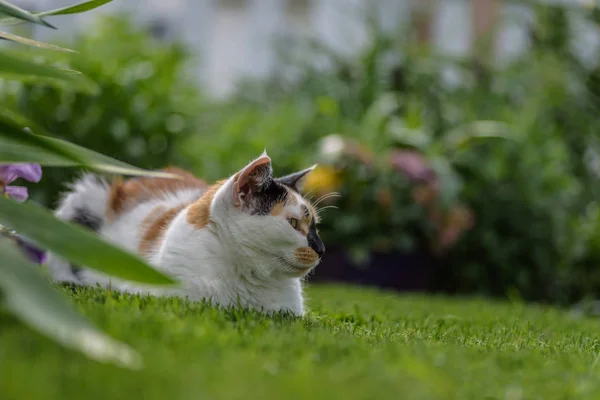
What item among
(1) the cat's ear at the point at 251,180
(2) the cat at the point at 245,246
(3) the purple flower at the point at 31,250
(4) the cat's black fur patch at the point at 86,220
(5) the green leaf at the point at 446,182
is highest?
(1) the cat's ear at the point at 251,180

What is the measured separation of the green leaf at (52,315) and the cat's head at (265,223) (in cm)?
85

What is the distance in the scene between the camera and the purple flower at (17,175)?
1909 mm

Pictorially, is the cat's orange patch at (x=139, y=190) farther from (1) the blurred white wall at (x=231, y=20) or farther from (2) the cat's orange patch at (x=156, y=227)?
(1) the blurred white wall at (x=231, y=20)

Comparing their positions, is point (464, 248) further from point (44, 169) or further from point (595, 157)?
point (44, 169)

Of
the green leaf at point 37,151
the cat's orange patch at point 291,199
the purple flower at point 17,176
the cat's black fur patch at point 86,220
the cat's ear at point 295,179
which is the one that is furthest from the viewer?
the cat's black fur patch at point 86,220

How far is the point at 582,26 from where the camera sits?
5785mm

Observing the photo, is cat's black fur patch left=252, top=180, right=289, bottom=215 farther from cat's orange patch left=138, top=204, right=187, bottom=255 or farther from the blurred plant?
the blurred plant

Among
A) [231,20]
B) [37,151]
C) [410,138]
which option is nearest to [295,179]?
[37,151]

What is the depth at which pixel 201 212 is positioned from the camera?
2076mm

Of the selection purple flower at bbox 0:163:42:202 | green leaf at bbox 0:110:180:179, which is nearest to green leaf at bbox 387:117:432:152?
purple flower at bbox 0:163:42:202

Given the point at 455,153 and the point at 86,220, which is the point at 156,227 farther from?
the point at 455,153

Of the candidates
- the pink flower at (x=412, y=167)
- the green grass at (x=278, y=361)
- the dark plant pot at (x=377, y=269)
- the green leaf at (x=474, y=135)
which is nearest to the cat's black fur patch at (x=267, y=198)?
the green grass at (x=278, y=361)

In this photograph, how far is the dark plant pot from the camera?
4516 mm

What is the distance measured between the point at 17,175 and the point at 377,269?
289 cm
